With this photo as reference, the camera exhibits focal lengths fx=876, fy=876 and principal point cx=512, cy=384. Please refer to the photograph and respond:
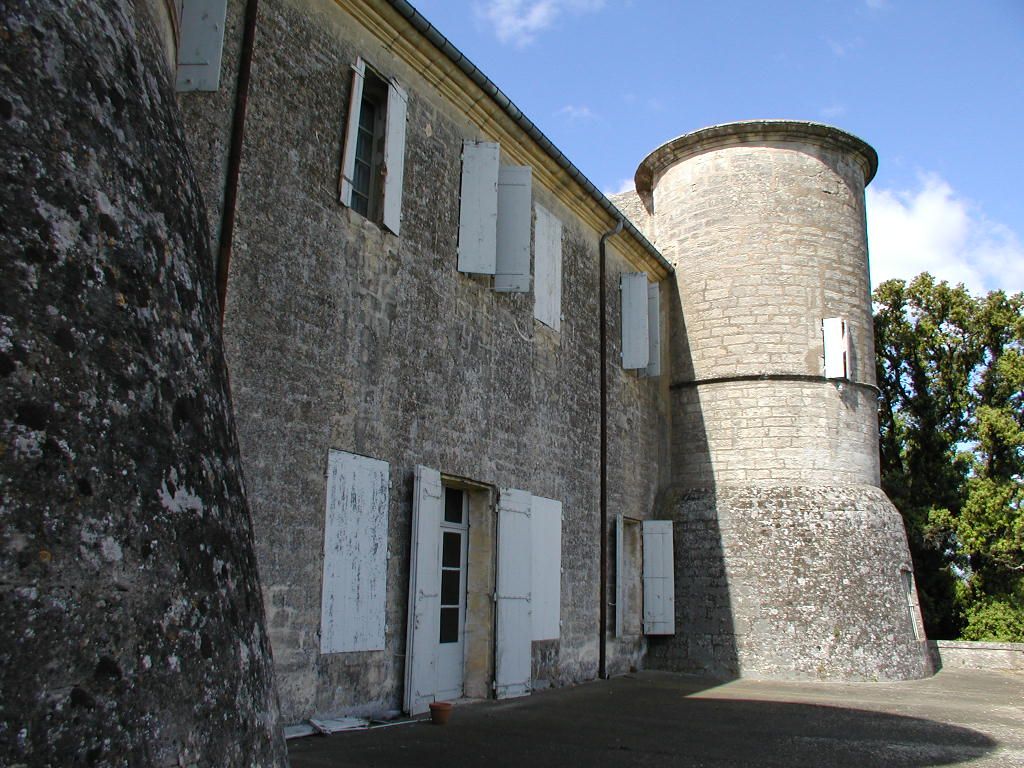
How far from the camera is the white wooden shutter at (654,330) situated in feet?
38.1

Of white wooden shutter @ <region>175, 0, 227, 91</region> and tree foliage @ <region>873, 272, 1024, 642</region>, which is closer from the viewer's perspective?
white wooden shutter @ <region>175, 0, 227, 91</region>

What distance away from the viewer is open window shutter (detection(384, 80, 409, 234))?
22.4 feet

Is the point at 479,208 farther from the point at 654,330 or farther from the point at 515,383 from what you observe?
the point at 654,330

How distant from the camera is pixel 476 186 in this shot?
26.2 feet

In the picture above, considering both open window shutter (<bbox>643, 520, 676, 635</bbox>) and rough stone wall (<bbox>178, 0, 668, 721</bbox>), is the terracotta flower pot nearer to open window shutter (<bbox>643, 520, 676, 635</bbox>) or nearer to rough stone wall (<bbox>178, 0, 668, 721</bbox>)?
rough stone wall (<bbox>178, 0, 668, 721</bbox>)

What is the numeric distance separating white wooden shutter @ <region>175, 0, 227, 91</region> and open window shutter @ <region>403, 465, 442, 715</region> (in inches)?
120

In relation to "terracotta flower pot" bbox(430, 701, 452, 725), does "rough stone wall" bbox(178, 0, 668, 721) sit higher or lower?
higher

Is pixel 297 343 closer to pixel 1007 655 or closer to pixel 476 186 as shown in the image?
pixel 476 186

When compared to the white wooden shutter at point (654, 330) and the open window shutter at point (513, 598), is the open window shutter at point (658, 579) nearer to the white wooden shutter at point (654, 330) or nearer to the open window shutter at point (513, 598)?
the white wooden shutter at point (654, 330)

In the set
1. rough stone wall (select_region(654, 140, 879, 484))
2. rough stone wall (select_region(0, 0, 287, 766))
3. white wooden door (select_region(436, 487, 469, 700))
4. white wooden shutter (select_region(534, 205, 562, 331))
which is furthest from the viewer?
rough stone wall (select_region(654, 140, 879, 484))

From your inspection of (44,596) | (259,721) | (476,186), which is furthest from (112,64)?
(476,186)

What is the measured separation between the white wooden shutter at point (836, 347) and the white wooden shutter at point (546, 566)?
4.71 metres

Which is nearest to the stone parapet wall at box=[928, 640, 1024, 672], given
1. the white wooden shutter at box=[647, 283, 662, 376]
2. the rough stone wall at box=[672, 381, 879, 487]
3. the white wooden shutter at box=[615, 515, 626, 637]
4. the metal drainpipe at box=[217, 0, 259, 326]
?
the rough stone wall at box=[672, 381, 879, 487]

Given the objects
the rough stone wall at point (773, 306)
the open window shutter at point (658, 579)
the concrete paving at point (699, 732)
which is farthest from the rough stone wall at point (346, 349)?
the rough stone wall at point (773, 306)
